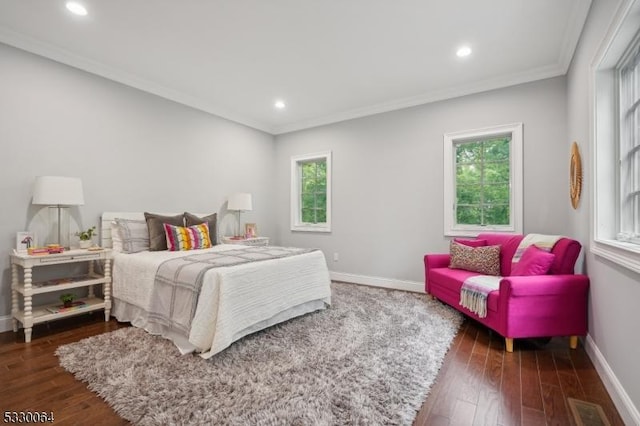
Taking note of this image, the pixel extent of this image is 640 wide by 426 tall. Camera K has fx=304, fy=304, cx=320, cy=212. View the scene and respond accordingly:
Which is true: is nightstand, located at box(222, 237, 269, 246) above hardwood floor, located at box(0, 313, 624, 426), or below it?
above

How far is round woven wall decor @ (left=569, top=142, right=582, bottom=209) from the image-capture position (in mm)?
2580

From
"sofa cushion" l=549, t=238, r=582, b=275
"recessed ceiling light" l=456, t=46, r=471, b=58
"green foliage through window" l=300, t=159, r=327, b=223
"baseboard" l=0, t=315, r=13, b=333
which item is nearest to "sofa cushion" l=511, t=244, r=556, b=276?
"sofa cushion" l=549, t=238, r=582, b=275

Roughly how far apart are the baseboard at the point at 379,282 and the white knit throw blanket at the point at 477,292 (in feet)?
4.02

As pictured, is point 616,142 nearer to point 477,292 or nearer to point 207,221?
point 477,292

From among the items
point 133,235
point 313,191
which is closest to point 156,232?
point 133,235

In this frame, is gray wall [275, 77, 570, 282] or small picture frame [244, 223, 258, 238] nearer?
gray wall [275, 77, 570, 282]

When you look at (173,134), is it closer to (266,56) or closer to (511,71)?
(266,56)

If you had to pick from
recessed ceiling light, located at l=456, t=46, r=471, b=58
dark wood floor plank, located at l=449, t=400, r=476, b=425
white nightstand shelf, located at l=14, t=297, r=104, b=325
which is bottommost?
dark wood floor plank, located at l=449, t=400, r=476, b=425

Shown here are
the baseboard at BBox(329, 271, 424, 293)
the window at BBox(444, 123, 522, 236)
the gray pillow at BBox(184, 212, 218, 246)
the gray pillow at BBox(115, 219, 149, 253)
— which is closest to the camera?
the gray pillow at BBox(115, 219, 149, 253)

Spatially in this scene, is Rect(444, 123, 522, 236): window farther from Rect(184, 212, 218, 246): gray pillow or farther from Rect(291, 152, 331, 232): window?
Rect(184, 212, 218, 246): gray pillow

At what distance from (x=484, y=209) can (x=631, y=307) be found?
2.34 meters

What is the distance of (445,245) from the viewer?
3941 millimetres

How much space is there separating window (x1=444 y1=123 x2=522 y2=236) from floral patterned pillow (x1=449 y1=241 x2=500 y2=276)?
507 millimetres

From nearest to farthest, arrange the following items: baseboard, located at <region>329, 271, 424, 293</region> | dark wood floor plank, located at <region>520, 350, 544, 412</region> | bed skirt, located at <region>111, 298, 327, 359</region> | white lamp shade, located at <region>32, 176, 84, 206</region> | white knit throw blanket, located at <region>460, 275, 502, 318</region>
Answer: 1. dark wood floor plank, located at <region>520, 350, 544, 412</region>
2. bed skirt, located at <region>111, 298, 327, 359</region>
3. white knit throw blanket, located at <region>460, 275, 502, 318</region>
4. white lamp shade, located at <region>32, 176, 84, 206</region>
5. baseboard, located at <region>329, 271, 424, 293</region>
